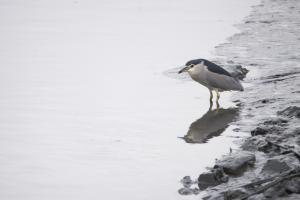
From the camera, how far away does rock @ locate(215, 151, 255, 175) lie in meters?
6.99

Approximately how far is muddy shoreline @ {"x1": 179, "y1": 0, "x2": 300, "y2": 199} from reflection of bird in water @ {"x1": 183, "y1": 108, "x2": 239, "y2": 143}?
223 millimetres

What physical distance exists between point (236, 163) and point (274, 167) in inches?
19.7

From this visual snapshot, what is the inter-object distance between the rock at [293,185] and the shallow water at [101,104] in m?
1.33

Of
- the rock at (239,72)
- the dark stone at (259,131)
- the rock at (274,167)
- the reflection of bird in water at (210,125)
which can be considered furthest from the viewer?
the rock at (239,72)

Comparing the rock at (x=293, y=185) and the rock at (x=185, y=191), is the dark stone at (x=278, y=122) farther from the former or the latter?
the rock at (x=293, y=185)

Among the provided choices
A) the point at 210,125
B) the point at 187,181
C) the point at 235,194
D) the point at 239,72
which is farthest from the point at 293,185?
the point at 239,72

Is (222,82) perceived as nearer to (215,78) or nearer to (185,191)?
(215,78)

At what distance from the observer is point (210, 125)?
10.0 metres

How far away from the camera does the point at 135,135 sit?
9070 millimetres

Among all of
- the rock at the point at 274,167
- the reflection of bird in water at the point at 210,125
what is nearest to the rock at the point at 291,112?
the reflection of bird in water at the point at 210,125

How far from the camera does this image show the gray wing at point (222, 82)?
11.4 m

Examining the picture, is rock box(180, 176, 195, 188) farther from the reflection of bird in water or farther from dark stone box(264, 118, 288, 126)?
dark stone box(264, 118, 288, 126)

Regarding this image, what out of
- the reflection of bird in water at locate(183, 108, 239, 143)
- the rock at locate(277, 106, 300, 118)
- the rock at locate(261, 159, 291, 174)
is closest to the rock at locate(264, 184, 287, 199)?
the rock at locate(261, 159, 291, 174)

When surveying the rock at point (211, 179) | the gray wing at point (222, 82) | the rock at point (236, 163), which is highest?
the rock at point (236, 163)
